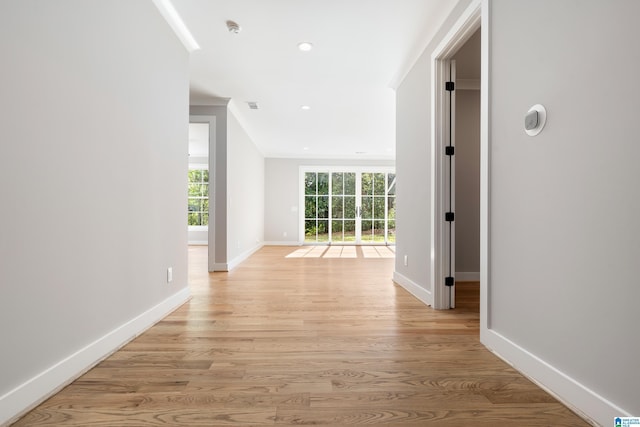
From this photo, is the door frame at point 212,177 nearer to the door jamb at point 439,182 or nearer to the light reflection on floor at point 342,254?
the light reflection on floor at point 342,254

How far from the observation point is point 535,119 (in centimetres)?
154

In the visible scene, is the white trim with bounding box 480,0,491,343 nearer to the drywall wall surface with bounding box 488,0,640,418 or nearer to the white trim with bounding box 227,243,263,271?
the drywall wall surface with bounding box 488,0,640,418

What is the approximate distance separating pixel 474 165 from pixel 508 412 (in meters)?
3.30

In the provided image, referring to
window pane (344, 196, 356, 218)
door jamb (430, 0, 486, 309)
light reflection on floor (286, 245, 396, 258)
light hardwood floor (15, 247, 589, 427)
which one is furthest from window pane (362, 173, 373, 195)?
light hardwood floor (15, 247, 589, 427)

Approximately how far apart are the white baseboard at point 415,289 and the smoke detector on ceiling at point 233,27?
113 inches

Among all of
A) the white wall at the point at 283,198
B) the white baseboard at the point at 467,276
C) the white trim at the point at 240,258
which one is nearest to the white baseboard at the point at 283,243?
the white wall at the point at 283,198

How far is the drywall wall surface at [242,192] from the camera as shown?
16.3 ft

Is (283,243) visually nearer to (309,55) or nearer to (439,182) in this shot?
(309,55)

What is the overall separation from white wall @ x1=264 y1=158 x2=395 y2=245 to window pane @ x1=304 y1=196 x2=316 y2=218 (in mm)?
232

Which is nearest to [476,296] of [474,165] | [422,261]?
[422,261]

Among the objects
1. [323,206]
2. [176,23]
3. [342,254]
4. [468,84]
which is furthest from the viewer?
[323,206]

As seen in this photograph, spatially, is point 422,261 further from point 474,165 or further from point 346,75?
point 346,75

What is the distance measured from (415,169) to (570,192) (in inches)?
78.4


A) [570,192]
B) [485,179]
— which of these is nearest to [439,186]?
[485,179]
